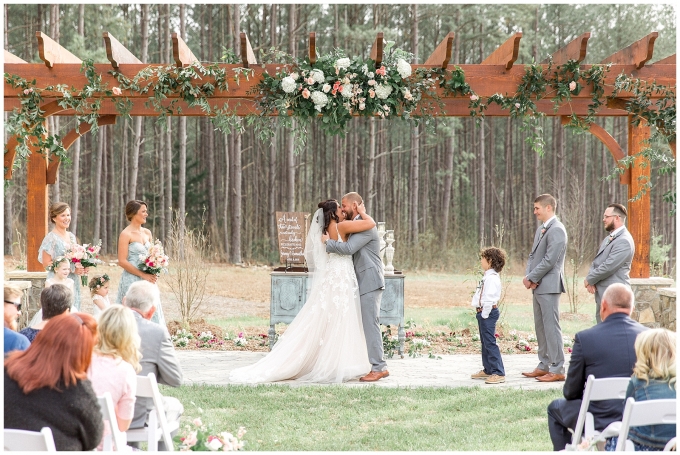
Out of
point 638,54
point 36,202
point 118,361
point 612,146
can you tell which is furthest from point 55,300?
point 612,146

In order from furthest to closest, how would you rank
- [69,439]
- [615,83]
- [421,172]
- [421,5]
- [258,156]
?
1. [421,172]
2. [258,156]
3. [421,5]
4. [615,83]
5. [69,439]

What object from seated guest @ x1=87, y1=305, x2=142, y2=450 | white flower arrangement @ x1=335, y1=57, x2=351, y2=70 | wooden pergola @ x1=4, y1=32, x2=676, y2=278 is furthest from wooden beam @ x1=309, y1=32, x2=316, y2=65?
seated guest @ x1=87, y1=305, x2=142, y2=450

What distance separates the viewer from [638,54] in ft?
22.4

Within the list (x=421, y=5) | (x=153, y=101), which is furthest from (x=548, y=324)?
(x=421, y=5)

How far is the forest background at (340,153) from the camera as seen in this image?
2238 centimetres

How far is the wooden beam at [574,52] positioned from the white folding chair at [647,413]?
3.96 meters

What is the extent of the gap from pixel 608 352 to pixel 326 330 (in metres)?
3.88

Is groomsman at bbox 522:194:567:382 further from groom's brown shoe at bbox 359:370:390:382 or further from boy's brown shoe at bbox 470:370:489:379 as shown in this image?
groom's brown shoe at bbox 359:370:390:382

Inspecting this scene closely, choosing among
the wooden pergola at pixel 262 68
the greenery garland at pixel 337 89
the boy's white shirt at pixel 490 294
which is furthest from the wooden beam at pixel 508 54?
the boy's white shirt at pixel 490 294

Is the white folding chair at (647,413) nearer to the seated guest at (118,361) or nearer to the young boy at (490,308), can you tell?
the seated guest at (118,361)

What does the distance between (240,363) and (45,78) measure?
148 inches

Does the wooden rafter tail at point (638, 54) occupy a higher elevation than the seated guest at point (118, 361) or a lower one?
higher

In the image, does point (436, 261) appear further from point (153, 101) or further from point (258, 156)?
point (153, 101)

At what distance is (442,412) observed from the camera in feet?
19.6
